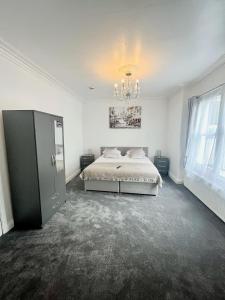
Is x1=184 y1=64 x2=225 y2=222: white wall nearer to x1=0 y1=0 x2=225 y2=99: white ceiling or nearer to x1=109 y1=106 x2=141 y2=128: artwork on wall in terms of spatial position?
x1=0 y1=0 x2=225 y2=99: white ceiling

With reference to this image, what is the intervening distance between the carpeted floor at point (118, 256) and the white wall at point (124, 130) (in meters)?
2.94

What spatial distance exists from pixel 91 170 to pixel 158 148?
2.84 m

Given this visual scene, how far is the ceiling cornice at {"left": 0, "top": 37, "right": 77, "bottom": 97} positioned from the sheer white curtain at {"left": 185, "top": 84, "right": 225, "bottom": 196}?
317 cm

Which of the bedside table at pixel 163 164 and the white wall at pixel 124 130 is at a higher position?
the white wall at pixel 124 130

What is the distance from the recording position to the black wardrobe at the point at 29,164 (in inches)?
84.0

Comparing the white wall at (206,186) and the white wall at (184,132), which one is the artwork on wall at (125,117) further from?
the white wall at (206,186)

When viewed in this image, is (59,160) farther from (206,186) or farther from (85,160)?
(206,186)

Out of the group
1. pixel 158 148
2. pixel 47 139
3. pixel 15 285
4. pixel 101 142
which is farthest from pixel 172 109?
pixel 15 285

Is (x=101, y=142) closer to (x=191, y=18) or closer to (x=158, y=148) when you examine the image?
(x=158, y=148)

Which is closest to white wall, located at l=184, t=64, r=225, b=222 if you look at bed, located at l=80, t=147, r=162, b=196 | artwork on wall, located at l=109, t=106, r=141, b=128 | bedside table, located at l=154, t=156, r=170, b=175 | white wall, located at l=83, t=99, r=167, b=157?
bed, located at l=80, t=147, r=162, b=196

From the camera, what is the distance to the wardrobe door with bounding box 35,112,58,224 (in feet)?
7.34

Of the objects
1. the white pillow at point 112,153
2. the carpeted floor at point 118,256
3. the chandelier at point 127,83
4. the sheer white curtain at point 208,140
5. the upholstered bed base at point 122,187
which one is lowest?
the carpeted floor at point 118,256

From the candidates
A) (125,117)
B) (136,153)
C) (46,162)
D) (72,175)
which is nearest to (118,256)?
(46,162)

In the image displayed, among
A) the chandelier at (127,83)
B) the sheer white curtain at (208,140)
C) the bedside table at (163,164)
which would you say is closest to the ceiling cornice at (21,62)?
the chandelier at (127,83)
